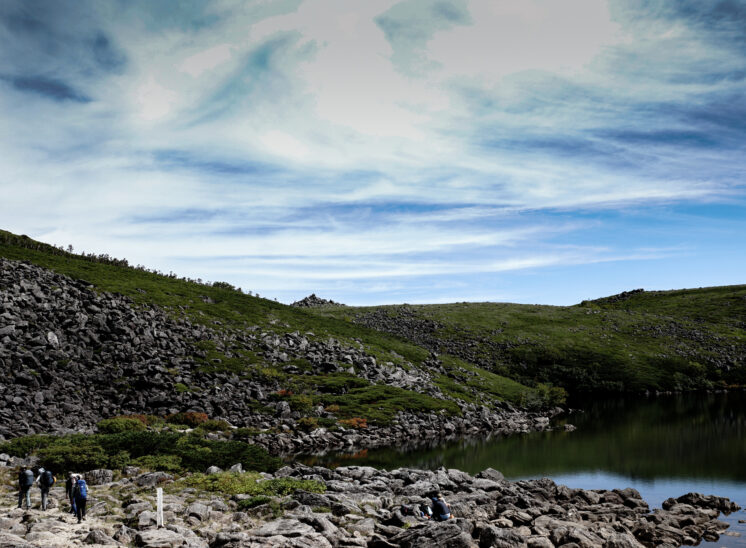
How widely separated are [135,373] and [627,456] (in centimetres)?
5445

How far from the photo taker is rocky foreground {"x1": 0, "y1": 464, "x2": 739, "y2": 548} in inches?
1000

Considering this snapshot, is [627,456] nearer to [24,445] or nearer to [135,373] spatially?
[24,445]

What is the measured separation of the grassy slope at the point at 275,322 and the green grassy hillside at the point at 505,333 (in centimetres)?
Answer: 35

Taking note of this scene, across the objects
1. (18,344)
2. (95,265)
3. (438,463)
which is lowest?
(438,463)

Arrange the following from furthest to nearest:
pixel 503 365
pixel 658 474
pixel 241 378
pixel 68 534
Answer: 1. pixel 503 365
2. pixel 241 378
3. pixel 658 474
4. pixel 68 534

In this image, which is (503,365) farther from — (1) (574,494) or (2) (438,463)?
(1) (574,494)

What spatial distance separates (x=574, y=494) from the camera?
128 ft

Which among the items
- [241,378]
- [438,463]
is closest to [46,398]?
[241,378]

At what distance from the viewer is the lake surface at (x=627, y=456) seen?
147ft

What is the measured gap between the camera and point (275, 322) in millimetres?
99562

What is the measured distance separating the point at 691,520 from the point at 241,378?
2110 inches

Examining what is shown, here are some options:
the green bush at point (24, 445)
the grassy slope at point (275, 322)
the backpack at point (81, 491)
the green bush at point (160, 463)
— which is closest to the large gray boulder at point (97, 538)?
the backpack at point (81, 491)

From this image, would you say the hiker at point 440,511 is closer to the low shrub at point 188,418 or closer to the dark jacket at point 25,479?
the dark jacket at point 25,479

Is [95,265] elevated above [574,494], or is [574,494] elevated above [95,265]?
[95,265]
